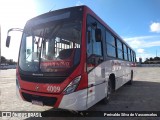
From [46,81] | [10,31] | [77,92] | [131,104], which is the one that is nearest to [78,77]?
[77,92]

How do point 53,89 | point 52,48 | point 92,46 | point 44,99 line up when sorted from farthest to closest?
point 92,46, point 52,48, point 44,99, point 53,89

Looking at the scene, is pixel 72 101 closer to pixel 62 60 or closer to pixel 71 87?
pixel 71 87

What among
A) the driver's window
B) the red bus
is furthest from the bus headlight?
the driver's window

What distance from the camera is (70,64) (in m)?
5.82

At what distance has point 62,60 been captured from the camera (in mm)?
5898

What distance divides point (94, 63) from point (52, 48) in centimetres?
137

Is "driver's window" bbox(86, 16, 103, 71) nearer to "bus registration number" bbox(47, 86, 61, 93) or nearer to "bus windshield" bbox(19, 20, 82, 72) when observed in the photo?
"bus windshield" bbox(19, 20, 82, 72)

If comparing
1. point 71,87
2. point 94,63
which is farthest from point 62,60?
point 94,63

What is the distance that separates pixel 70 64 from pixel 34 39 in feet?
5.32

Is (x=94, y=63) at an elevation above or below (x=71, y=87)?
above

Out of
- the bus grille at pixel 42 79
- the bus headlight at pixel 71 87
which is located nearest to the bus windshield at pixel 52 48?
the bus grille at pixel 42 79

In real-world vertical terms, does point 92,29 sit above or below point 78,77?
above

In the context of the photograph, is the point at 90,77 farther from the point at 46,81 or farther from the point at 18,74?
the point at 18,74

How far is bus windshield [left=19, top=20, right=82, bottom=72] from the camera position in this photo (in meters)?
5.93
